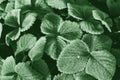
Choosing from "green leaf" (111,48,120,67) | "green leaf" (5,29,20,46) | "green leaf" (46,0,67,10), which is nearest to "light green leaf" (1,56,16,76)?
"green leaf" (5,29,20,46)

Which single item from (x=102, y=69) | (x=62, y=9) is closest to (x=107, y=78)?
(x=102, y=69)

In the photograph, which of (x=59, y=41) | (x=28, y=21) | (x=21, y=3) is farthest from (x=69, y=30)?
(x=21, y=3)

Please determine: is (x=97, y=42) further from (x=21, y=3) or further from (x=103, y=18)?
(x=21, y=3)

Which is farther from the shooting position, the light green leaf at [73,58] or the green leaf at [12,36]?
the green leaf at [12,36]

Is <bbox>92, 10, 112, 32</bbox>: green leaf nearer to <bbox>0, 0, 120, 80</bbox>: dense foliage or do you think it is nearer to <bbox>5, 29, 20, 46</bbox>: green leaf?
<bbox>0, 0, 120, 80</bbox>: dense foliage

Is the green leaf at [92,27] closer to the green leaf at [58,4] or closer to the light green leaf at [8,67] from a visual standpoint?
the green leaf at [58,4]

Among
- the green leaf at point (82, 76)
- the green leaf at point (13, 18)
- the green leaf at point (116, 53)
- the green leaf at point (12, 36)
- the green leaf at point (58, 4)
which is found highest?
the green leaf at point (58, 4)

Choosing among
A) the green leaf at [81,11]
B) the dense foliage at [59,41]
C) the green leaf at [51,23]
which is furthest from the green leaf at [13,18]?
the green leaf at [81,11]
